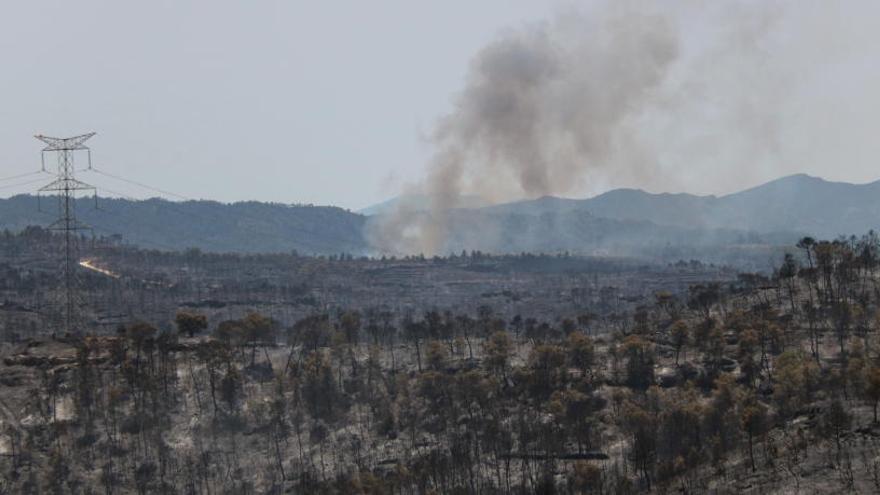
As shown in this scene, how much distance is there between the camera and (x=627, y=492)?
382 feet

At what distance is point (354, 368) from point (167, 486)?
41954 mm

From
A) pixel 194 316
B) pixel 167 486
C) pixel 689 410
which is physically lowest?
pixel 167 486

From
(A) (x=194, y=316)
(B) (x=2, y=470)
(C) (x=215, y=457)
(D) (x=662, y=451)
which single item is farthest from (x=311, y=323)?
(D) (x=662, y=451)

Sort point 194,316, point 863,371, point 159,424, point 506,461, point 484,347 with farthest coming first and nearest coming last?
point 194,316 → point 484,347 → point 159,424 → point 506,461 → point 863,371

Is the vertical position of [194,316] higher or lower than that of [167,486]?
higher

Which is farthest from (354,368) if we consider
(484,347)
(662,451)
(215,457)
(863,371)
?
(863,371)

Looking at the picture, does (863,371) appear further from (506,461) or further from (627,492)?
(506,461)

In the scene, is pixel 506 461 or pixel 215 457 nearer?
pixel 506 461

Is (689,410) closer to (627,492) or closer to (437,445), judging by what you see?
(627,492)

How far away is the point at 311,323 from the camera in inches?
7692

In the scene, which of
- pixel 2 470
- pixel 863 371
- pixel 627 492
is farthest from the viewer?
pixel 2 470

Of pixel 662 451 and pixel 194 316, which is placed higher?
pixel 194 316

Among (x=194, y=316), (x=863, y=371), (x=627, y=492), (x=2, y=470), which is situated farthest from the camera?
(x=194, y=316)

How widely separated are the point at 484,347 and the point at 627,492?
5937 centimetres
